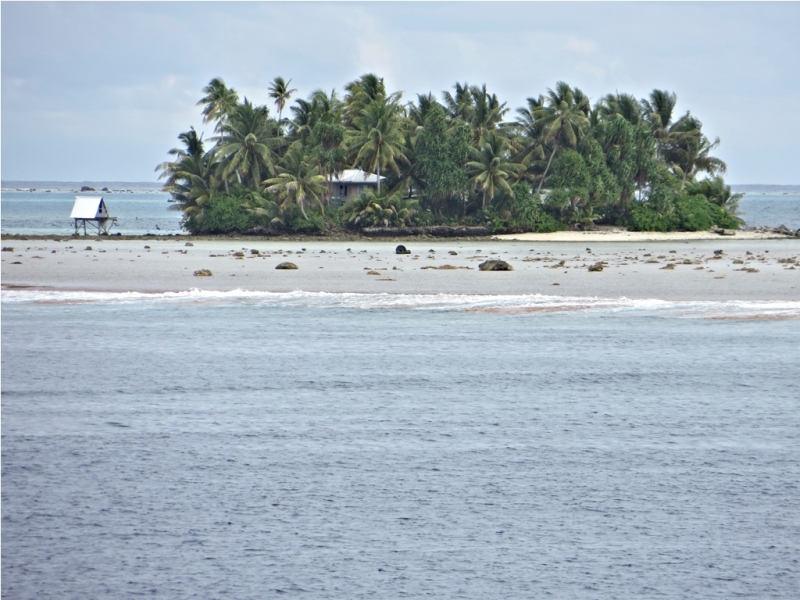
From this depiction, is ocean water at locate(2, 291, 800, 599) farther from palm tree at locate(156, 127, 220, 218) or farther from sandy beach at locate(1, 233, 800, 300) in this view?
palm tree at locate(156, 127, 220, 218)

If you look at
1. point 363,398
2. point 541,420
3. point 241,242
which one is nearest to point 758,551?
point 541,420

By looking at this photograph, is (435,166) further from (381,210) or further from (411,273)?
(411,273)

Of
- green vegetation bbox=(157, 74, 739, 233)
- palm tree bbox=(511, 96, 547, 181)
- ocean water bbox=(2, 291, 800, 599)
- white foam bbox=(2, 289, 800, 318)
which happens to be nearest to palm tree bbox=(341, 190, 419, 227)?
green vegetation bbox=(157, 74, 739, 233)

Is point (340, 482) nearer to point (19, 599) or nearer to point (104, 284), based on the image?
point (19, 599)

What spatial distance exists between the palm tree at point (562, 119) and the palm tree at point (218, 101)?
18.5m

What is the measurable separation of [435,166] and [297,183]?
7.80m

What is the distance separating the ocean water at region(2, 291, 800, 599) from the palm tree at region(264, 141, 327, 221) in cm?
4149

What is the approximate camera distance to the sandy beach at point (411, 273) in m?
24.3

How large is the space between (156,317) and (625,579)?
14386 mm

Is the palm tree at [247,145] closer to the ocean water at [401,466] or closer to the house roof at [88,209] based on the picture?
the house roof at [88,209]

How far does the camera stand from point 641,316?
18891 millimetres

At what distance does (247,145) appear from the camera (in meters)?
58.4

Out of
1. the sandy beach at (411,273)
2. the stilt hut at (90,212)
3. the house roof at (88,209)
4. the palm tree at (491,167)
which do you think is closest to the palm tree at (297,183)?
the palm tree at (491,167)

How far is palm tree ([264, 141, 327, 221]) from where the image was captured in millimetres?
57000
